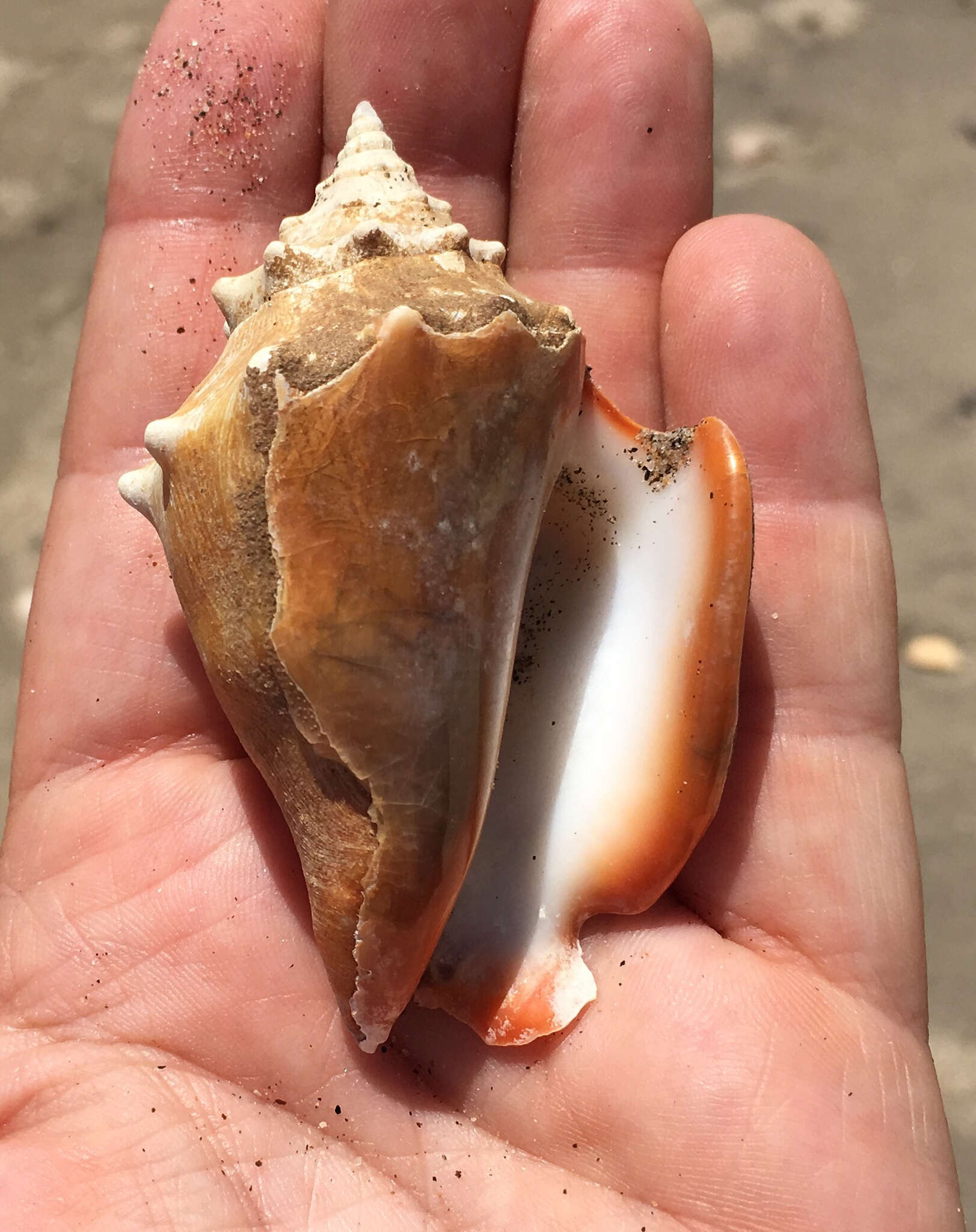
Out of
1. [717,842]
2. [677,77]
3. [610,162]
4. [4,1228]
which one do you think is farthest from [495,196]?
[4,1228]

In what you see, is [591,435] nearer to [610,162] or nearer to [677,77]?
[610,162]

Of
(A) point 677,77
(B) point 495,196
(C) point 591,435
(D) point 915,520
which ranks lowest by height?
(D) point 915,520

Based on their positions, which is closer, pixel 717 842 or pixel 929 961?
pixel 717 842

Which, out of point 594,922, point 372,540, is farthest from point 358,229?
point 594,922

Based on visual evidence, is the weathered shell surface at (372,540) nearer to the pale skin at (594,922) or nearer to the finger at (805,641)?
the pale skin at (594,922)

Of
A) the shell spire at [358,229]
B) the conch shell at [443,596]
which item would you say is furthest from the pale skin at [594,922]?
the shell spire at [358,229]

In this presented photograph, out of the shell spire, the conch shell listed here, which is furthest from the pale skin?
the shell spire

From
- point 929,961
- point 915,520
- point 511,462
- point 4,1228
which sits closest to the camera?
point 4,1228

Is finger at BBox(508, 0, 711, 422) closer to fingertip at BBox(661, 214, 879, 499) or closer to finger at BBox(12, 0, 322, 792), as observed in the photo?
fingertip at BBox(661, 214, 879, 499)
